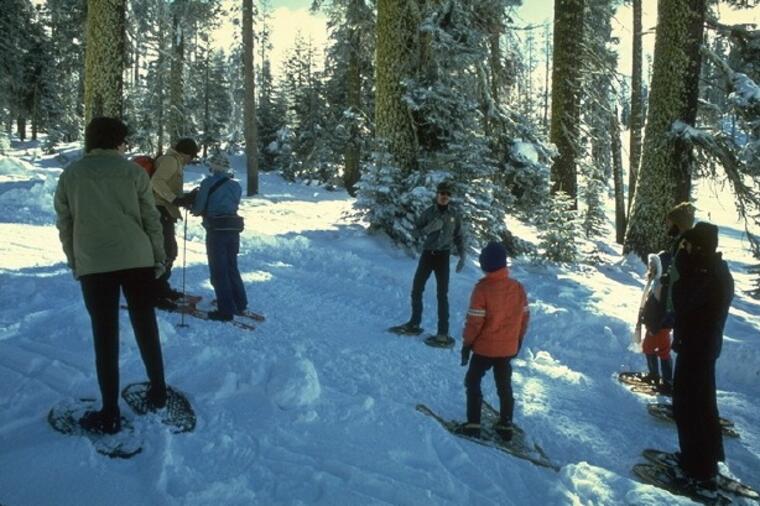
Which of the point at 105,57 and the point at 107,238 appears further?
the point at 105,57

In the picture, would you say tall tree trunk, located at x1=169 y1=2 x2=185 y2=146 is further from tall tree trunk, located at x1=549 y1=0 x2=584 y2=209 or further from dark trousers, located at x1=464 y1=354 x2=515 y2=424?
dark trousers, located at x1=464 y1=354 x2=515 y2=424

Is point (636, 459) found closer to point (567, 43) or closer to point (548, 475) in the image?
point (548, 475)

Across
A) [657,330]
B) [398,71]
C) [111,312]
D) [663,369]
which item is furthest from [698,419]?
[398,71]

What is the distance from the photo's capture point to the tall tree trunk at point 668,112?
10930mm

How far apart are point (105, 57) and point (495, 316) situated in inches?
350

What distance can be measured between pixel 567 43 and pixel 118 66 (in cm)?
1065

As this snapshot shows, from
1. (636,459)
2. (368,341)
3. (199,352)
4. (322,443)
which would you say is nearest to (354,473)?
(322,443)

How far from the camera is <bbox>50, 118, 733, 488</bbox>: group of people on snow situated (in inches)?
155

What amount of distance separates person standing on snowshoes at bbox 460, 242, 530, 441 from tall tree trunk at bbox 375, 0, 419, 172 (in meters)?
7.86

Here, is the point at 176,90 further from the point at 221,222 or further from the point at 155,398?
the point at 155,398

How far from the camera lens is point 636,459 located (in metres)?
5.32

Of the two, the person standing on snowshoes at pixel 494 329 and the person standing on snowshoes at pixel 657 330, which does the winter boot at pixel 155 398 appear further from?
the person standing on snowshoes at pixel 657 330

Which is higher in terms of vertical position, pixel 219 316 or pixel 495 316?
pixel 495 316

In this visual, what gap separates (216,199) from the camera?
698 centimetres
